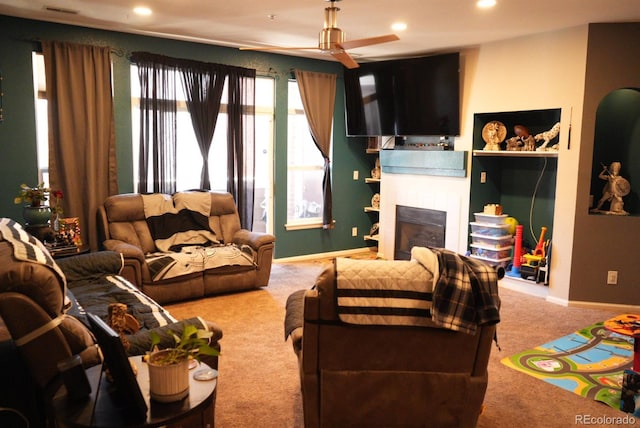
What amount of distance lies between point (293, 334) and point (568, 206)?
3381 mm

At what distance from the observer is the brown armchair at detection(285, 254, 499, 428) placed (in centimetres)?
225

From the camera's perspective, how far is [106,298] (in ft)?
11.3

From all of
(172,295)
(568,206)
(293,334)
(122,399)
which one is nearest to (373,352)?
(293,334)

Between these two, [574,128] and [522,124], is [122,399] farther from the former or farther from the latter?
[522,124]

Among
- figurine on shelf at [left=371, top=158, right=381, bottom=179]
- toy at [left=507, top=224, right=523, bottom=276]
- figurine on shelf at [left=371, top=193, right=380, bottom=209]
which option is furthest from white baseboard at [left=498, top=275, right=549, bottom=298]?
figurine on shelf at [left=371, top=158, right=381, bottom=179]

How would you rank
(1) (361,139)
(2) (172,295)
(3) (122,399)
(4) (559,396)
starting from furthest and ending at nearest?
(1) (361,139)
(2) (172,295)
(4) (559,396)
(3) (122,399)

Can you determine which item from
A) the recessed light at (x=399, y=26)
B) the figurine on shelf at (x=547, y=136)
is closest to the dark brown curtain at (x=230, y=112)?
the recessed light at (x=399, y=26)

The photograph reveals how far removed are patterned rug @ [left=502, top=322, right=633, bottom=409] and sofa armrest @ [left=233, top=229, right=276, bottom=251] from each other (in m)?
2.51

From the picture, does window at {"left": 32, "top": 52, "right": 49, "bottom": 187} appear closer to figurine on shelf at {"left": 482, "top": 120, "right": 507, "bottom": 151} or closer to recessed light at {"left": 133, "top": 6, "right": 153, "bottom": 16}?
recessed light at {"left": 133, "top": 6, "right": 153, "bottom": 16}

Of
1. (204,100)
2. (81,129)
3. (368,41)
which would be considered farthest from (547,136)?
(81,129)

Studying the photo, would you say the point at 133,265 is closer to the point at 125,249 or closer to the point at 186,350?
the point at 125,249

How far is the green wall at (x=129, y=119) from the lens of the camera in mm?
4656

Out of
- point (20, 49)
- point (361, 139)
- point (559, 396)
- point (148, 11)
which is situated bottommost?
point (559, 396)
